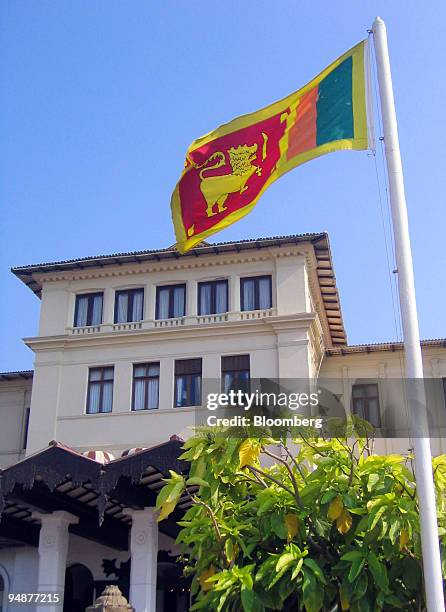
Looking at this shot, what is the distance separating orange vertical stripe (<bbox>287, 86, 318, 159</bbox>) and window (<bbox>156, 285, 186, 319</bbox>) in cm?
1735

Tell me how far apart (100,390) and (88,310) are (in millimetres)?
3015

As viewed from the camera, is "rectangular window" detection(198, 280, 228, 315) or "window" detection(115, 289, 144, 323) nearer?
"rectangular window" detection(198, 280, 228, 315)

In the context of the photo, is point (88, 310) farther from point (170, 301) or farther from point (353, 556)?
point (353, 556)

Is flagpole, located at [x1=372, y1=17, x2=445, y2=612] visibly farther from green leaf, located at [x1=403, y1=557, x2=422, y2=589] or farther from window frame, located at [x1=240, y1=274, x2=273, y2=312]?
window frame, located at [x1=240, y1=274, x2=273, y2=312]

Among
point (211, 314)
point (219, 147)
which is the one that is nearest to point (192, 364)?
point (211, 314)

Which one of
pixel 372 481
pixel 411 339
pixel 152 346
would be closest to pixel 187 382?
pixel 152 346

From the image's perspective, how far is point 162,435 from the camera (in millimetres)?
25750

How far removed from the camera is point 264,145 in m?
Result: 10.7

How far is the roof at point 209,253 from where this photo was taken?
87.8 feet

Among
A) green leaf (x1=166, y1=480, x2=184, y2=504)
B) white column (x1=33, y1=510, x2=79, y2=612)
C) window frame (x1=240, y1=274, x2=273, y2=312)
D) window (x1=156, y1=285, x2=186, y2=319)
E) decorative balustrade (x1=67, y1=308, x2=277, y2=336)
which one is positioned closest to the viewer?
green leaf (x1=166, y1=480, x2=184, y2=504)

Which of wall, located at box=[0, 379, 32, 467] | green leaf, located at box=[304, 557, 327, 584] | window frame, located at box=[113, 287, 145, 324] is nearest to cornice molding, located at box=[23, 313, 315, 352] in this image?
window frame, located at box=[113, 287, 145, 324]

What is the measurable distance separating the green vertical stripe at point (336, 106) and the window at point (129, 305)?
1825 cm

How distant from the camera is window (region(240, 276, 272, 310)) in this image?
88.0ft

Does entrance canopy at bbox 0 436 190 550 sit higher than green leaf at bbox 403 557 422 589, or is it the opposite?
entrance canopy at bbox 0 436 190 550
